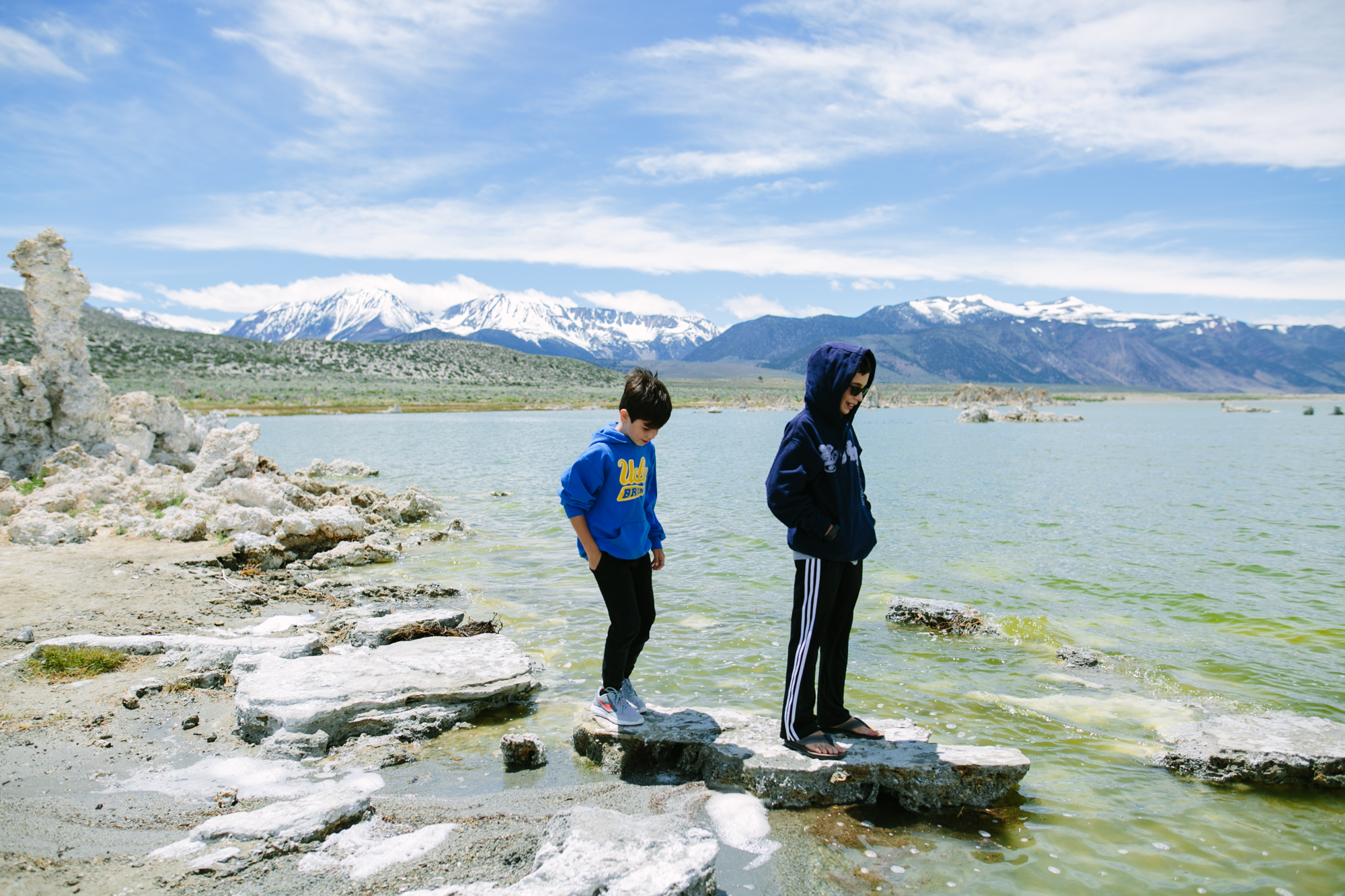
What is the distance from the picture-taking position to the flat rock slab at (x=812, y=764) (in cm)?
415

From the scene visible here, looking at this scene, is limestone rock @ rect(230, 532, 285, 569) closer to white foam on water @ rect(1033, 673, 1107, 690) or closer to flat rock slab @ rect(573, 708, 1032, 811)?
flat rock slab @ rect(573, 708, 1032, 811)

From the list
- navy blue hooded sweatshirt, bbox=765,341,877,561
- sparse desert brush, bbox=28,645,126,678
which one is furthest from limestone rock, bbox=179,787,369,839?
sparse desert brush, bbox=28,645,126,678

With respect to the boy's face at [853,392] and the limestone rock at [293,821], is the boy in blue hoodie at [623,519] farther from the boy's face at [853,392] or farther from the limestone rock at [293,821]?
the limestone rock at [293,821]

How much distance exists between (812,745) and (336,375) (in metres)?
127

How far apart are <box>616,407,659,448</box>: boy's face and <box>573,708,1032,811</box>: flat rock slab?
71.4 inches

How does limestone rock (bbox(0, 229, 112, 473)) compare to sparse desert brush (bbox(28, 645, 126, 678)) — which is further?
limestone rock (bbox(0, 229, 112, 473))

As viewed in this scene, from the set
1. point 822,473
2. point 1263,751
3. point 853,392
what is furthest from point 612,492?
point 1263,751

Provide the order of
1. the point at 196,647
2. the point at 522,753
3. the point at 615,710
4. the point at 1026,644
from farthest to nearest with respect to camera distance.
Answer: the point at 1026,644 < the point at 196,647 < the point at 615,710 < the point at 522,753

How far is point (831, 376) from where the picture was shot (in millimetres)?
4145

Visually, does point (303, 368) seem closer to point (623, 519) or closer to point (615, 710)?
point (615, 710)

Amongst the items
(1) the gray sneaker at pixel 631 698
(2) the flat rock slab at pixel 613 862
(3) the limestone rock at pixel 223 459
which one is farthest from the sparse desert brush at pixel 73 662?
(3) the limestone rock at pixel 223 459

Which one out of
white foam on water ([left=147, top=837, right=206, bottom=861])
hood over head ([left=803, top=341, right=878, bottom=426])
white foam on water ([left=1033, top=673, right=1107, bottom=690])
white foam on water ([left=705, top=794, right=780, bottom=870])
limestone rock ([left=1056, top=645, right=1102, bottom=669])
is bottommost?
white foam on water ([left=705, top=794, right=780, bottom=870])

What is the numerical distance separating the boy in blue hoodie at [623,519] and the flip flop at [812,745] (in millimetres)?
989

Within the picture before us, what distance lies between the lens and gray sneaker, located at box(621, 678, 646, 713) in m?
4.88
